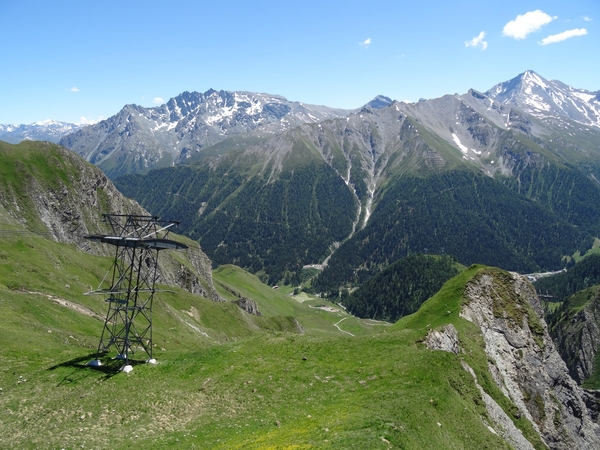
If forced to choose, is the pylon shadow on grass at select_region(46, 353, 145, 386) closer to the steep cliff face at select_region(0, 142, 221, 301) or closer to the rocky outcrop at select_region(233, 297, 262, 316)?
the steep cliff face at select_region(0, 142, 221, 301)

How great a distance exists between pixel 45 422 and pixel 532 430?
1925 inches

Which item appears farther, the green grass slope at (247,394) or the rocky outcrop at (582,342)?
the rocky outcrop at (582,342)

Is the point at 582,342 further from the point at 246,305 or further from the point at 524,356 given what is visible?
the point at 524,356

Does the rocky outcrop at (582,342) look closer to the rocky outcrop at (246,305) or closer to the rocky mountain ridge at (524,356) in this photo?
the rocky mountain ridge at (524,356)

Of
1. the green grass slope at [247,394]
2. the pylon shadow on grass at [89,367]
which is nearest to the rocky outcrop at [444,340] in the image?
the green grass slope at [247,394]

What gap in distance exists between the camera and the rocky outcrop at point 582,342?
168 m

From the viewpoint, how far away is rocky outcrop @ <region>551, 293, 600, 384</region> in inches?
6594

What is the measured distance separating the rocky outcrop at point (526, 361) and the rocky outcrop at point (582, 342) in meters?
124

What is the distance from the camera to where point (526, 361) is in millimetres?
62812

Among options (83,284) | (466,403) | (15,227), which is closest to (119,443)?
(466,403)

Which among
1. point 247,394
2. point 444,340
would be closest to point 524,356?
Result: point 444,340

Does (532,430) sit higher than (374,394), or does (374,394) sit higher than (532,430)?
(374,394)

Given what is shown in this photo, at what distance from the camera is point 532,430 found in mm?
47312

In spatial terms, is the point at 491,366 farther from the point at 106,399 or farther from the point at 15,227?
the point at 15,227
